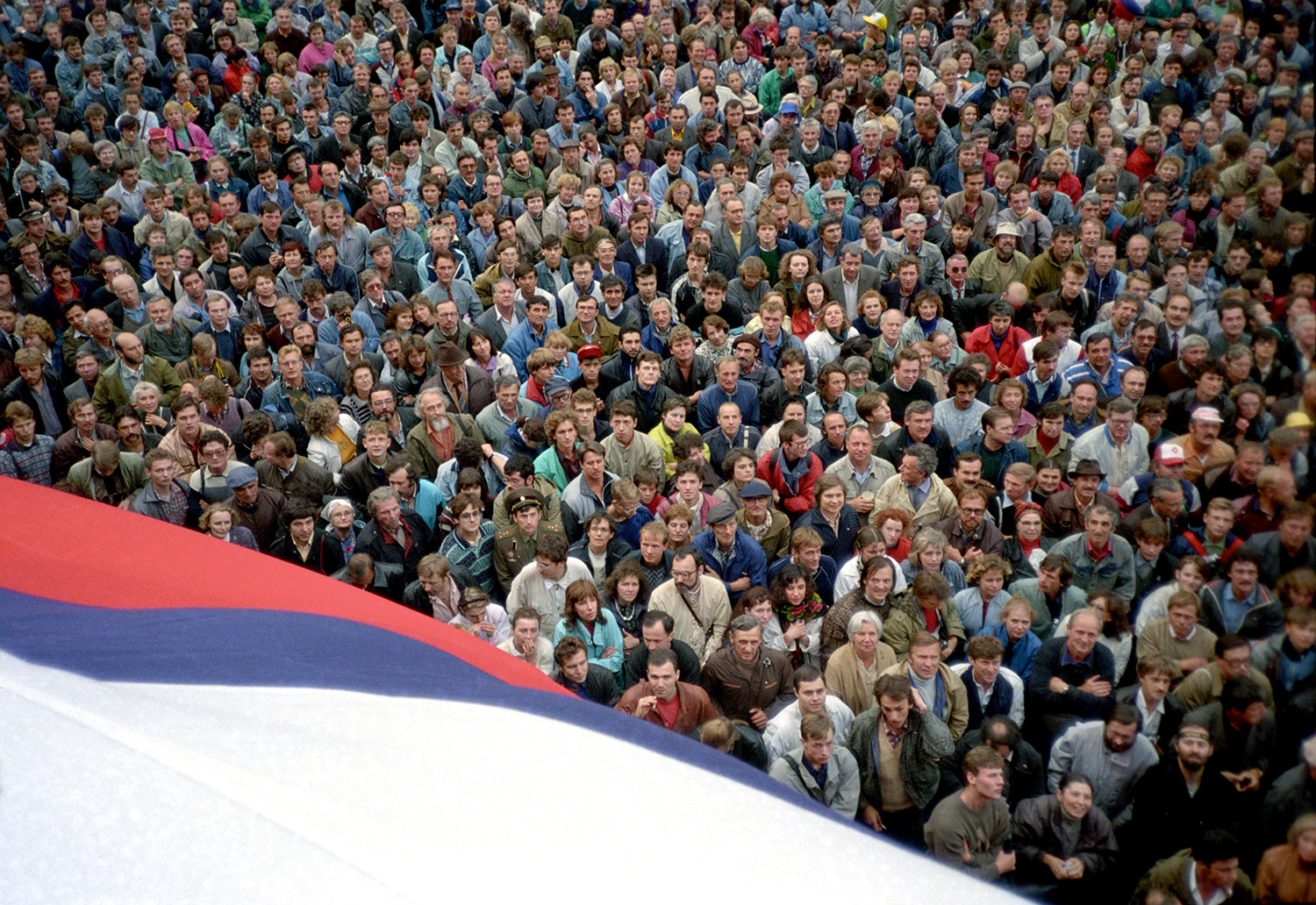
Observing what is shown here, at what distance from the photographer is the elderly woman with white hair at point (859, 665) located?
632 cm

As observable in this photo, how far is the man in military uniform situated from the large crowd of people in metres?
0.03

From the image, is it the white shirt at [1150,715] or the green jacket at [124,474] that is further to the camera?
the green jacket at [124,474]

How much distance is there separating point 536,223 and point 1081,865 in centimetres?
827

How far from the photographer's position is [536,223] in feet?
38.2

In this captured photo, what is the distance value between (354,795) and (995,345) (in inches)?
322

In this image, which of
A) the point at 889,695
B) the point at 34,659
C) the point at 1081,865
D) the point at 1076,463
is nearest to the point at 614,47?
the point at 1076,463

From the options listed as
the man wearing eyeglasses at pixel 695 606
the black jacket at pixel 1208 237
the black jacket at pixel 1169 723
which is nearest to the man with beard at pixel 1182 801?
the black jacket at pixel 1169 723

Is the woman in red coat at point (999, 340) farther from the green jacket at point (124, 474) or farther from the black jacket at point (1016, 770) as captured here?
the green jacket at point (124, 474)

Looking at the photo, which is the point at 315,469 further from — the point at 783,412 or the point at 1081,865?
the point at 1081,865

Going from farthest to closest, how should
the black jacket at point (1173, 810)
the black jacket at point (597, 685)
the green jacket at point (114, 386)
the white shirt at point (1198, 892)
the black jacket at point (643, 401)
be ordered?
the green jacket at point (114, 386) < the black jacket at point (643, 401) < the black jacket at point (597, 685) < the black jacket at point (1173, 810) < the white shirt at point (1198, 892)

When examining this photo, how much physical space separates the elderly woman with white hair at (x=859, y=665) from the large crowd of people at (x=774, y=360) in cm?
2

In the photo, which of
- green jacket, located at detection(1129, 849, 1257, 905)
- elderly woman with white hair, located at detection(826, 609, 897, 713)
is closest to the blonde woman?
elderly woman with white hair, located at detection(826, 609, 897, 713)

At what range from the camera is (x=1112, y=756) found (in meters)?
5.71

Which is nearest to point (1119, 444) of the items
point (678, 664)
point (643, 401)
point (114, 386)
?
point (643, 401)
